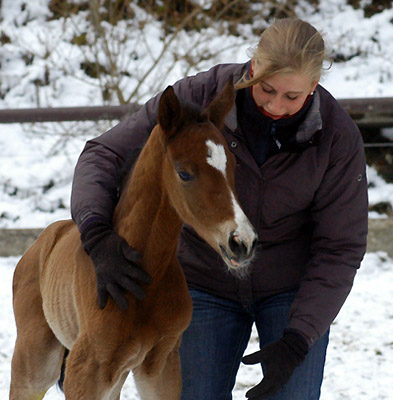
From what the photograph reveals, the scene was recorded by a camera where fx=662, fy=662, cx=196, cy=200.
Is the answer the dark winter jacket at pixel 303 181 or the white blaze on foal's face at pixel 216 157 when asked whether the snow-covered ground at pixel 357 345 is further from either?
the white blaze on foal's face at pixel 216 157

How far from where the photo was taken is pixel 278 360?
225cm

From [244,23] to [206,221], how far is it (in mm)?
6527

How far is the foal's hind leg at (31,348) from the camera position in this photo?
8.67 ft

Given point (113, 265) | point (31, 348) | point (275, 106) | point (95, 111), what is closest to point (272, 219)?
point (275, 106)

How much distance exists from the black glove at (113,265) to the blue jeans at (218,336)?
546 mm

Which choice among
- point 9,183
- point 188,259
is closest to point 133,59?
point 9,183

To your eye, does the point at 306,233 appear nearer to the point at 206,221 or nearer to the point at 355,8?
the point at 206,221

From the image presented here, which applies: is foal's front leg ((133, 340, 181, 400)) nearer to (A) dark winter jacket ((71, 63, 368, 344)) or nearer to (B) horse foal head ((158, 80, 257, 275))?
(A) dark winter jacket ((71, 63, 368, 344))

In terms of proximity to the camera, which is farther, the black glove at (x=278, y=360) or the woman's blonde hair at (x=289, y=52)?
the black glove at (x=278, y=360)

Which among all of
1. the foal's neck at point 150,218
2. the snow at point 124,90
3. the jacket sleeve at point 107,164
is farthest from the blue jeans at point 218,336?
the snow at point 124,90

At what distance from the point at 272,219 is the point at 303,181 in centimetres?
19

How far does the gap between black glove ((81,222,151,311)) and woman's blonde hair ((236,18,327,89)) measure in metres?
0.65

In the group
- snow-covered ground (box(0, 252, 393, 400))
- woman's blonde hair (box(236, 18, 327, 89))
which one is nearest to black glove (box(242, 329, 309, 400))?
woman's blonde hair (box(236, 18, 327, 89))

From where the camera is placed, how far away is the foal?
6.44ft
